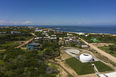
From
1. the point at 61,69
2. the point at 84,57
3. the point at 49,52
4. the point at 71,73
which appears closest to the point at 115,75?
the point at 84,57

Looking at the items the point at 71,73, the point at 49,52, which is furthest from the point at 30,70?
the point at 49,52

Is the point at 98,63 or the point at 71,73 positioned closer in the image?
the point at 71,73

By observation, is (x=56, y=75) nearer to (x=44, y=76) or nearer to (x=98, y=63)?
(x=44, y=76)

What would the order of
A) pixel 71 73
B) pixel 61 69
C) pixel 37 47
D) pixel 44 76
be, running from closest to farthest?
pixel 44 76 → pixel 71 73 → pixel 61 69 → pixel 37 47

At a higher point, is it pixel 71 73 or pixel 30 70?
pixel 30 70

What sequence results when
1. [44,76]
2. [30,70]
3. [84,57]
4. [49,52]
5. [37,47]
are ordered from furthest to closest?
[37,47]
[49,52]
[84,57]
[30,70]
[44,76]

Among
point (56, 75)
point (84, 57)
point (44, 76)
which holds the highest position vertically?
point (84, 57)

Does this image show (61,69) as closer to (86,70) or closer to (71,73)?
(71,73)

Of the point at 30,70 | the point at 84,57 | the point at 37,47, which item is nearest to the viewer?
the point at 30,70

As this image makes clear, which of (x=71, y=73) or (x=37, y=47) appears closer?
(x=71, y=73)
